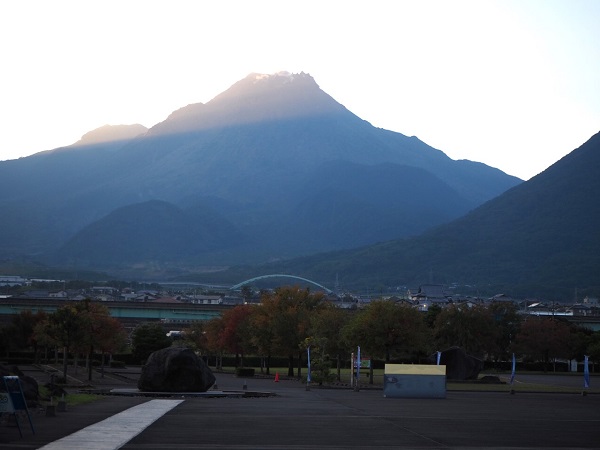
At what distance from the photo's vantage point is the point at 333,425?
1174 inches

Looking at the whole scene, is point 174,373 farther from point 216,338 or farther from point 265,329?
point 216,338

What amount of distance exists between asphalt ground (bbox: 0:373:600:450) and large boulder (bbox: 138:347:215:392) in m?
4.43

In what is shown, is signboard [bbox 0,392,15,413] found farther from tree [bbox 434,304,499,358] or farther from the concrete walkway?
tree [bbox 434,304,499,358]

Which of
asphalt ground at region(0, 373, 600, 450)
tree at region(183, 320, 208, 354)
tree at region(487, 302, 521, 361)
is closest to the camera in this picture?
asphalt ground at region(0, 373, 600, 450)

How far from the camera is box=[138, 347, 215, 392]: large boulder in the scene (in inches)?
1891

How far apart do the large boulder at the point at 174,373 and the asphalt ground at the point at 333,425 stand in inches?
174

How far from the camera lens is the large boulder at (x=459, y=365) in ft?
251

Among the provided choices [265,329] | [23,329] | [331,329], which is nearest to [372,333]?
[331,329]

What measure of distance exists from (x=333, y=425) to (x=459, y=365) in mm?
48661

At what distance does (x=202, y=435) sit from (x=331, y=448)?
3.74 meters

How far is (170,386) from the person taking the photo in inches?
1891

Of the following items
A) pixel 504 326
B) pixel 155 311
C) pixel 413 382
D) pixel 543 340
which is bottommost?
pixel 413 382

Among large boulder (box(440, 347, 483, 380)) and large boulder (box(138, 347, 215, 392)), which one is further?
large boulder (box(440, 347, 483, 380))

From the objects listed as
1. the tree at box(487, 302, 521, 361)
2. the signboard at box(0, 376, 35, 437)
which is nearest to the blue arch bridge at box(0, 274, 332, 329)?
the tree at box(487, 302, 521, 361)
